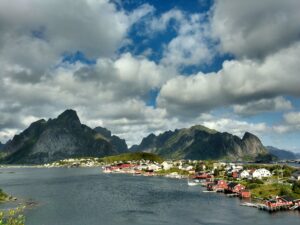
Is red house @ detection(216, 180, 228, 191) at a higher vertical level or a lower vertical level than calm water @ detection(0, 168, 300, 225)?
higher

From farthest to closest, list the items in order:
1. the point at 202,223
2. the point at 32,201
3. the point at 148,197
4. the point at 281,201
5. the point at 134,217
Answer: the point at 148,197
the point at 32,201
the point at 281,201
the point at 134,217
the point at 202,223

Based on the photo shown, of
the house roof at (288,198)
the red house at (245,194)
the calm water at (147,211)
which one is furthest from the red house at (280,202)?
the red house at (245,194)

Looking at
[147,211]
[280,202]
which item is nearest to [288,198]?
[280,202]

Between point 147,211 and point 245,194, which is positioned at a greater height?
point 245,194

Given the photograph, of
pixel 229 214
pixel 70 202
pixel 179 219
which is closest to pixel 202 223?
pixel 179 219

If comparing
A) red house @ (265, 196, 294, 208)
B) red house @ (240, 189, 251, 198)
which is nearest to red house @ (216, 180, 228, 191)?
red house @ (240, 189, 251, 198)

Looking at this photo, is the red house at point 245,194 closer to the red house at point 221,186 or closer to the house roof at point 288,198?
the red house at point 221,186

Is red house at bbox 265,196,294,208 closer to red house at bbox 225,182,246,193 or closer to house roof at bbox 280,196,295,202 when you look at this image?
house roof at bbox 280,196,295,202

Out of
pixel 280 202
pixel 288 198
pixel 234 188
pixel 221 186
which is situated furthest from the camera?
pixel 221 186

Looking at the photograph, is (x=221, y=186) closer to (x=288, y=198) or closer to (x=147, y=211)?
(x=288, y=198)

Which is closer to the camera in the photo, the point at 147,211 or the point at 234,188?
the point at 147,211

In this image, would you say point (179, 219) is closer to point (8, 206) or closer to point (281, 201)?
point (281, 201)
